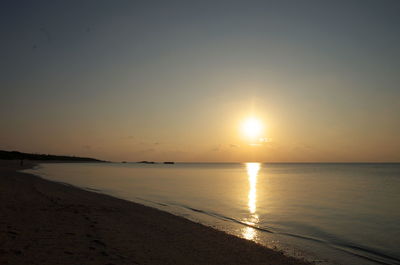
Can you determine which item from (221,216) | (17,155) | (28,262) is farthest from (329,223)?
(17,155)

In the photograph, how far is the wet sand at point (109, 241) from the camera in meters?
8.87

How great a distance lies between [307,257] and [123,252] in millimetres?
7061

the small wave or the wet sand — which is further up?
the wet sand

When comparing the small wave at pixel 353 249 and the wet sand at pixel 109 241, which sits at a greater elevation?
the wet sand at pixel 109 241

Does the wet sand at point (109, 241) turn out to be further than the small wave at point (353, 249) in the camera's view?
No

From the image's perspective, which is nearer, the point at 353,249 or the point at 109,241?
the point at 109,241

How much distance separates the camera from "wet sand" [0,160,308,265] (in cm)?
887

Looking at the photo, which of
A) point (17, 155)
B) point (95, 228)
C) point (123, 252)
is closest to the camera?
point (123, 252)

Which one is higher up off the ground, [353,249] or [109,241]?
[109,241]

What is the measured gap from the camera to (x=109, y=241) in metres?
10.8

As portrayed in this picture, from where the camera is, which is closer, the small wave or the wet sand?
the wet sand

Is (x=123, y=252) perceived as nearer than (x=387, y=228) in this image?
Yes

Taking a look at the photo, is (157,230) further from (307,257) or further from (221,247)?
(307,257)

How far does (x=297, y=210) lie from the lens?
25.0 m
